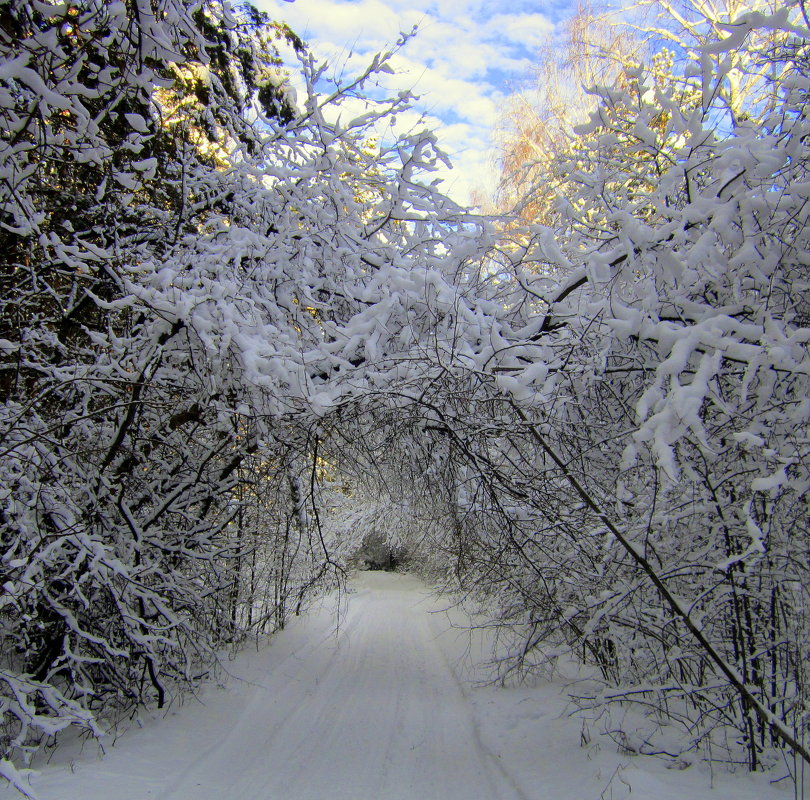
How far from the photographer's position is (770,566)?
337 centimetres

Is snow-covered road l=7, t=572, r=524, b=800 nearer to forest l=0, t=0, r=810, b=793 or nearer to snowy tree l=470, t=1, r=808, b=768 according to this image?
forest l=0, t=0, r=810, b=793

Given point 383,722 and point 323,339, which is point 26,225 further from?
point 383,722

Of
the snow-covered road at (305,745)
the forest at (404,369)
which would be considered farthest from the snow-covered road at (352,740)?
the forest at (404,369)

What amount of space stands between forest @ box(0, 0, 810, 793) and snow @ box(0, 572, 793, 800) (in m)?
0.36

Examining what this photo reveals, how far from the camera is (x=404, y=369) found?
12.2 feet

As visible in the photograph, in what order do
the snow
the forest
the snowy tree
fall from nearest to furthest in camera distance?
the snowy tree < the forest < the snow

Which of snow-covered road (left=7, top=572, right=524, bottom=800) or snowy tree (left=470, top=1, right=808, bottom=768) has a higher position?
snowy tree (left=470, top=1, right=808, bottom=768)

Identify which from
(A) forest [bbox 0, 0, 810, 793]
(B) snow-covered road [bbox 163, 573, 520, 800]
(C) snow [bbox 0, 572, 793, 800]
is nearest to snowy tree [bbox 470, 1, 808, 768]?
(A) forest [bbox 0, 0, 810, 793]

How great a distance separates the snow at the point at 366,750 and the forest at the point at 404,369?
0.36m

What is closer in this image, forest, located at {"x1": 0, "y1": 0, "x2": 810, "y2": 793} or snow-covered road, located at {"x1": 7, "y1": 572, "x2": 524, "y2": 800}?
forest, located at {"x1": 0, "y1": 0, "x2": 810, "y2": 793}

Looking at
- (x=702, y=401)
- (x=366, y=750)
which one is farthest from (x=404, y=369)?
(x=366, y=750)

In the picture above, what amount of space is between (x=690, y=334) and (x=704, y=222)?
2.60 feet

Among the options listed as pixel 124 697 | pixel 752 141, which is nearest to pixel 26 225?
pixel 124 697

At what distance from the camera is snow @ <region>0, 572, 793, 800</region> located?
12.2 ft
